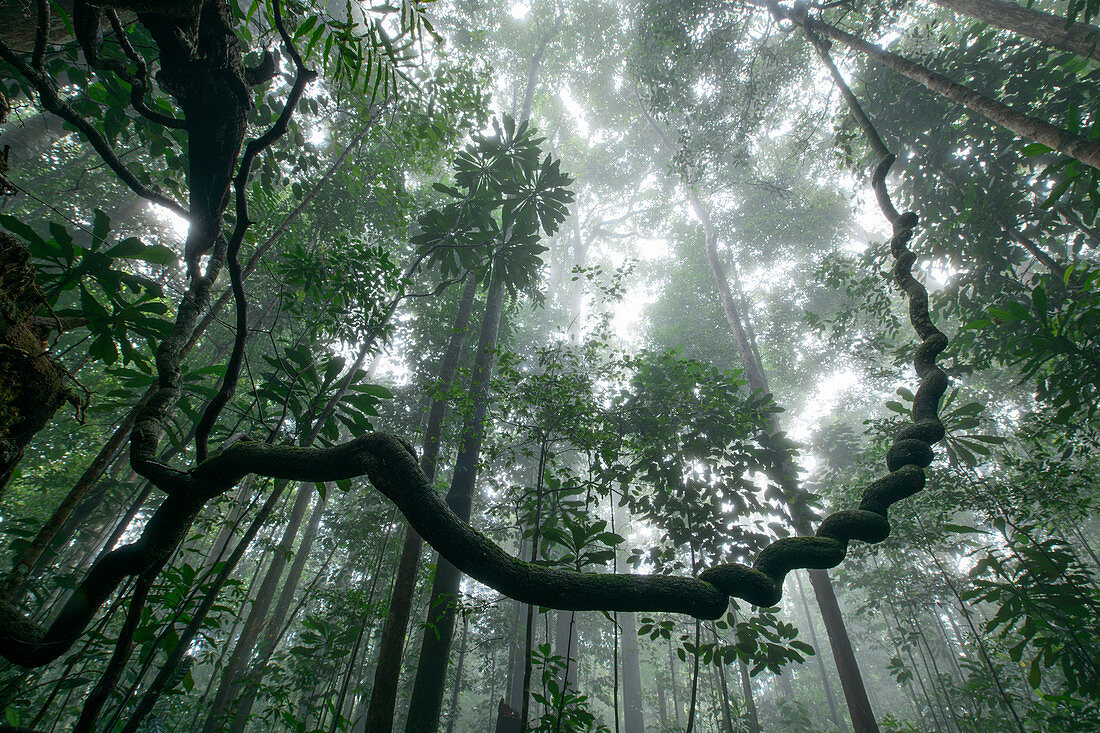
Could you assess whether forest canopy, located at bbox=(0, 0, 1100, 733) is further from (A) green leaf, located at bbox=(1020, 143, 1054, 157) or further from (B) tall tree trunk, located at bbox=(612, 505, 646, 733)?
(B) tall tree trunk, located at bbox=(612, 505, 646, 733)

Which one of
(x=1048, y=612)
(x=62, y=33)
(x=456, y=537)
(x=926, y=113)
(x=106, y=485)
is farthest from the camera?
(x=926, y=113)

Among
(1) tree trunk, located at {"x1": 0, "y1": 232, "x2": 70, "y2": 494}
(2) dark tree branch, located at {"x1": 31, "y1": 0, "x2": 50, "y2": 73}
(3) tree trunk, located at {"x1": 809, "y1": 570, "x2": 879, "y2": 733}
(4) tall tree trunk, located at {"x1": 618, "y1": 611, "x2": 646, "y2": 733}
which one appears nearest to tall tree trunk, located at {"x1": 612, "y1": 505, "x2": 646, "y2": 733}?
(4) tall tree trunk, located at {"x1": 618, "y1": 611, "x2": 646, "y2": 733}

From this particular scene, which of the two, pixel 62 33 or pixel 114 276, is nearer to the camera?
pixel 114 276

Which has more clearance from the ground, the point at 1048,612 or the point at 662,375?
the point at 662,375

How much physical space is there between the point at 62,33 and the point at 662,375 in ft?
17.1

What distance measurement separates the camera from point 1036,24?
15.6ft

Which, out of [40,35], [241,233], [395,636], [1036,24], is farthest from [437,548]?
[1036,24]

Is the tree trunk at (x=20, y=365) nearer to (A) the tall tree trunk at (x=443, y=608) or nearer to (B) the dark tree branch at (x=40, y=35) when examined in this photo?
(B) the dark tree branch at (x=40, y=35)

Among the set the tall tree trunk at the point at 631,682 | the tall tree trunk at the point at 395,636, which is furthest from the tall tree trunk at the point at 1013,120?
the tall tree trunk at the point at 631,682

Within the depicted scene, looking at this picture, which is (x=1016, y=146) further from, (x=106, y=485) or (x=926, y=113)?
(x=106, y=485)

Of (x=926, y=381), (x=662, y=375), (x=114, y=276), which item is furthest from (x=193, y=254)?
(x=662, y=375)

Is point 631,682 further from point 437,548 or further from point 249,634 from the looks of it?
point 437,548

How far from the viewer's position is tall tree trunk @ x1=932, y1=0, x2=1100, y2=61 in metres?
4.39

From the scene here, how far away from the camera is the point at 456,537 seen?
0.76 meters
